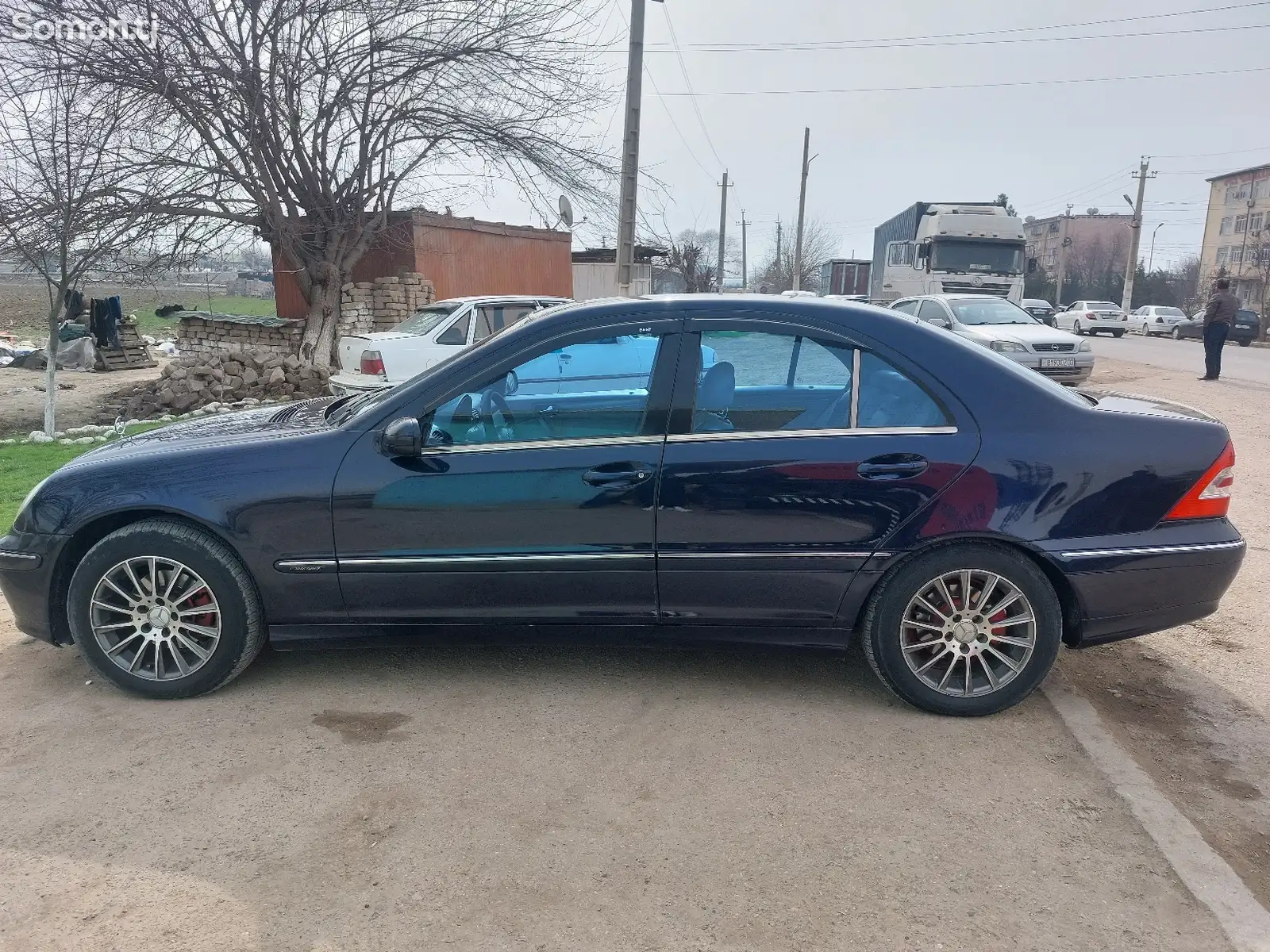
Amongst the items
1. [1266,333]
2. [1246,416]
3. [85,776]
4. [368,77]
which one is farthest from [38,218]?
[1266,333]

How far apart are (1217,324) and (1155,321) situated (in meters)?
32.0

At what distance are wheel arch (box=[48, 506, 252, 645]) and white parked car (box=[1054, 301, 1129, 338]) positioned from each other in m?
39.3

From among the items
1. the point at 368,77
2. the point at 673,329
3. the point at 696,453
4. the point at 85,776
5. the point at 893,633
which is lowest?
the point at 85,776

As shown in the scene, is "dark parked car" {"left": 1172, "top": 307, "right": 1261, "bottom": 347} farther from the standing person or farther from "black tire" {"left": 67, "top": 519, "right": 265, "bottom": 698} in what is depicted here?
"black tire" {"left": 67, "top": 519, "right": 265, "bottom": 698}

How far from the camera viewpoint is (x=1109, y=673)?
13.6 feet

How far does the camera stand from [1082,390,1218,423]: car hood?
147 inches

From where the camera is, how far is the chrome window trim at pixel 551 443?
362cm

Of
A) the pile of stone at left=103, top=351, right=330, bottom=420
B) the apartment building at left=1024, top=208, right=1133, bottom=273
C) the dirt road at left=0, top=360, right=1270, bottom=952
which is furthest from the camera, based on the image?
the apartment building at left=1024, top=208, right=1133, bottom=273

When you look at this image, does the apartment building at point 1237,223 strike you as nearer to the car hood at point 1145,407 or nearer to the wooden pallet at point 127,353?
the wooden pallet at point 127,353

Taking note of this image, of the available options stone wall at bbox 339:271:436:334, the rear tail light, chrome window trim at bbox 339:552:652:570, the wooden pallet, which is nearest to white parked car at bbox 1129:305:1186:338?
stone wall at bbox 339:271:436:334

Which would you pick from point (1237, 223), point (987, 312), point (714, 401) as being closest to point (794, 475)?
point (714, 401)

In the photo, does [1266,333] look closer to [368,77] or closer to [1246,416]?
[1246,416]

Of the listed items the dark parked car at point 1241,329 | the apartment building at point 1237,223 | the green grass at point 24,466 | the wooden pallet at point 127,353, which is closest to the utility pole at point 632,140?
the green grass at point 24,466

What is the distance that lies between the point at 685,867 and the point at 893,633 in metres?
1.39
